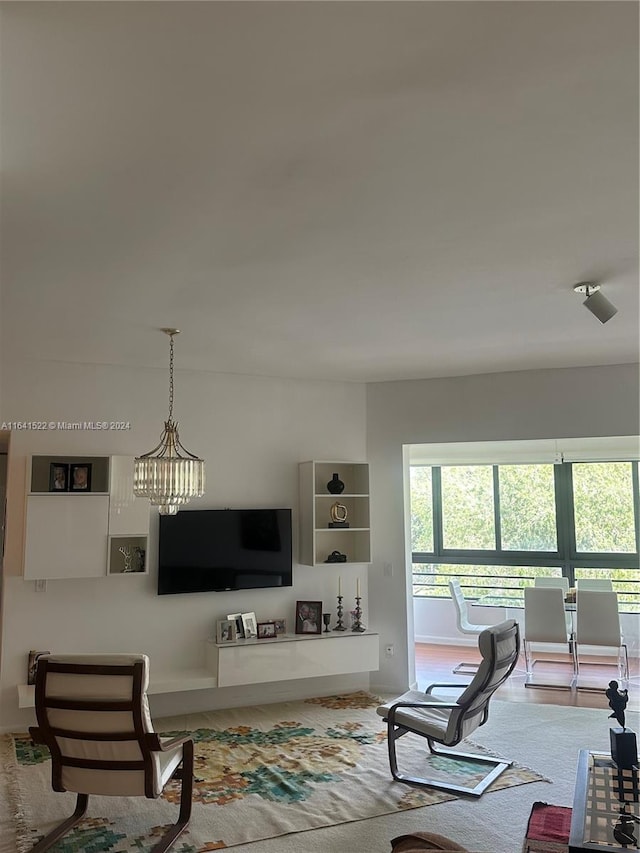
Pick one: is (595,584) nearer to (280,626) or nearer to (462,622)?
(462,622)

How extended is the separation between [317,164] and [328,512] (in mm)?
4458

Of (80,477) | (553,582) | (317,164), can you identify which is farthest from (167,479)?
(553,582)

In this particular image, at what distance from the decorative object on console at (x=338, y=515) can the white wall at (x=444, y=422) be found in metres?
0.32

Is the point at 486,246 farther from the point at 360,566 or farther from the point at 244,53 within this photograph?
the point at 360,566

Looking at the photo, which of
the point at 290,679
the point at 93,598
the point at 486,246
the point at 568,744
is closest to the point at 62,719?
the point at 93,598

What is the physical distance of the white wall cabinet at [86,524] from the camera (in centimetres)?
516

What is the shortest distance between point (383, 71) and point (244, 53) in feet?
1.27

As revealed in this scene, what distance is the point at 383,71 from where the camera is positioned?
1.88 metres

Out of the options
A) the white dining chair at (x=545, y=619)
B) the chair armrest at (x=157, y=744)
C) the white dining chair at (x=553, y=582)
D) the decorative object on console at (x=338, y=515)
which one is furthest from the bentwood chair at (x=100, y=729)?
the white dining chair at (x=553, y=582)

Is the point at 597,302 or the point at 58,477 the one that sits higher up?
the point at 597,302

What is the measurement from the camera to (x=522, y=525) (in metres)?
8.95

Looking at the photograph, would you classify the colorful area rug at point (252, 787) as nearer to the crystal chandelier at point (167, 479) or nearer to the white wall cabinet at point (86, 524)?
the white wall cabinet at point (86, 524)

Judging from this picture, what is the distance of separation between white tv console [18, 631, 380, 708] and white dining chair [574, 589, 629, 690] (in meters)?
2.08

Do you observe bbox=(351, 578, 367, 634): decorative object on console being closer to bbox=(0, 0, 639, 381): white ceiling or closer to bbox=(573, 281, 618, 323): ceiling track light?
bbox=(0, 0, 639, 381): white ceiling
